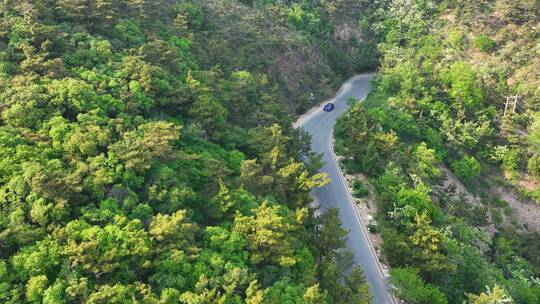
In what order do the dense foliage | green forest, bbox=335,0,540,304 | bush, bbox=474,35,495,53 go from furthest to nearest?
bush, bbox=474,35,495,53 < green forest, bbox=335,0,540,304 < the dense foliage

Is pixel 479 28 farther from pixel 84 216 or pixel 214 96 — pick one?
pixel 84 216

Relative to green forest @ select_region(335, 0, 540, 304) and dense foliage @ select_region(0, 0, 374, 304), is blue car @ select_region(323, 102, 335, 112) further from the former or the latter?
dense foliage @ select_region(0, 0, 374, 304)

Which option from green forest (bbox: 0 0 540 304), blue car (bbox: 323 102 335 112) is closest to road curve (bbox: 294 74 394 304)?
blue car (bbox: 323 102 335 112)

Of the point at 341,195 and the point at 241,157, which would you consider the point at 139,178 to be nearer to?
the point at 241,157

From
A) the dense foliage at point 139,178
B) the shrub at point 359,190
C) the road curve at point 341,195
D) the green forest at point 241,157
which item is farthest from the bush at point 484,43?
the dense foliage at point 139,178

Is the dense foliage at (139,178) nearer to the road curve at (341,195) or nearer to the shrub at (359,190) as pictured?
the road curve at (341,195)

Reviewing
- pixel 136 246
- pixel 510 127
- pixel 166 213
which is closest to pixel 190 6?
pixel 166 213
